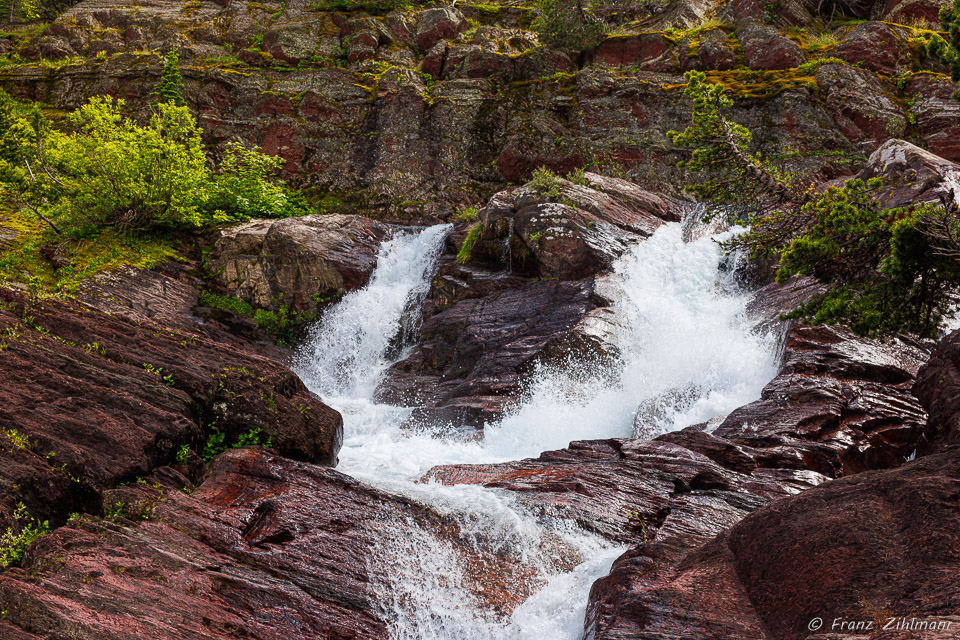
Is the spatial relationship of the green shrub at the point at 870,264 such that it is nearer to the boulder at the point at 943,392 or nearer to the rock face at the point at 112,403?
the boulder at the point at 943,392

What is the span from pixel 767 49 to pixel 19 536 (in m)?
35.9

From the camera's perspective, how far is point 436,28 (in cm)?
3775

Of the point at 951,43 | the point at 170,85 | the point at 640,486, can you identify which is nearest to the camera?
the point at 951,43

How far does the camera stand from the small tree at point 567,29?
34.1m

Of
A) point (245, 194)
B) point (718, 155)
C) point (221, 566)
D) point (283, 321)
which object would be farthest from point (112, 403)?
point (245, 194)

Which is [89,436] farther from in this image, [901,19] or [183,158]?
[901,19]

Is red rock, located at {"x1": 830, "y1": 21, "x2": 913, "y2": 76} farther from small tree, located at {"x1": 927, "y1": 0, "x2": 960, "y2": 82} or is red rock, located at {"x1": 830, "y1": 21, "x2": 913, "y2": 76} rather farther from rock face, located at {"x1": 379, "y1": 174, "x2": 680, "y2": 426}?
small tree, located at {"x1": 927, "y1": 0, "x2": 960, "y2": 82}

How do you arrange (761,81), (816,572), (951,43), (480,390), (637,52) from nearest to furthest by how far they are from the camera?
(816,572) < (951,43) < (480,390) < (761,81) < (637,52)

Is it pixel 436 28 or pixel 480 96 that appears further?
pixel 436 28

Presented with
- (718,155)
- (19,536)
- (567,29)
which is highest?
(567,29)

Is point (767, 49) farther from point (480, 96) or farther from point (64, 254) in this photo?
point (64, 254)


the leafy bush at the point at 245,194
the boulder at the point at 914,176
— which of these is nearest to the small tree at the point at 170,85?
the leafy bush at the point at 245,194

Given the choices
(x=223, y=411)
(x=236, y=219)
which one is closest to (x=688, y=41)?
(x=236, y=219)

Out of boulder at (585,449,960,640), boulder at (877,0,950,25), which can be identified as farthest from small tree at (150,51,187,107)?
boulder at (877,0,950,25)
